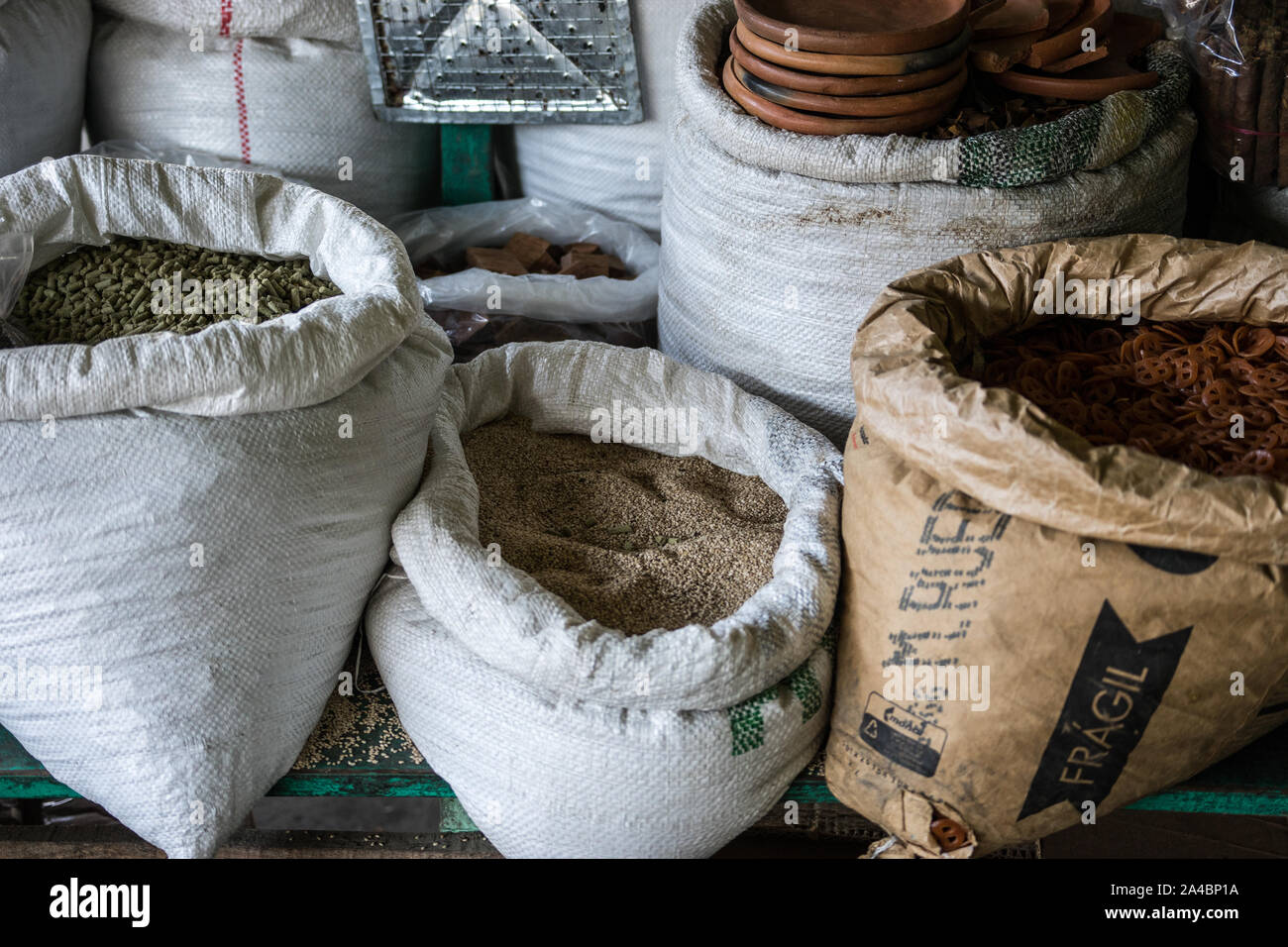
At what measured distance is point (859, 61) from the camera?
1461 mm

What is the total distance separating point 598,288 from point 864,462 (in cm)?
84

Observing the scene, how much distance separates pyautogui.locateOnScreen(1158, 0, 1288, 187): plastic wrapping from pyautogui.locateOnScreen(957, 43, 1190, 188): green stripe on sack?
0.50ft

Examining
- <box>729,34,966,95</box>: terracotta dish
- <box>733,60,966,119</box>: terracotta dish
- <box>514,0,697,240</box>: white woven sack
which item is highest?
<box>729,34,966,95</box>: terracotta dish

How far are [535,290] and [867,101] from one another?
2.18 ft

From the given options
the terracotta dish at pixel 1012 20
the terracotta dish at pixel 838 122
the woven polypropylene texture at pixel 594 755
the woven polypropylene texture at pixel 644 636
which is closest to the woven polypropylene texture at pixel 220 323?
the woven polypropylene texture at pixel 644 636

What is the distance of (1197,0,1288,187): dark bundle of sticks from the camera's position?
1604 mm

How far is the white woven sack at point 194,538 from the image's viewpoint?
115 cm

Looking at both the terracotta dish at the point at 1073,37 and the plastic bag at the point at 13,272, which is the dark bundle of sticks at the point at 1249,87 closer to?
the terracotta dish at the point at 1073,37

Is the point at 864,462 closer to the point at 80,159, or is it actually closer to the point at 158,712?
the point at 158,712

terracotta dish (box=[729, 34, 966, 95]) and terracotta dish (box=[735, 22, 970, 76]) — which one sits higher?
terracotta dish (box=[735, 22, 970, 76])

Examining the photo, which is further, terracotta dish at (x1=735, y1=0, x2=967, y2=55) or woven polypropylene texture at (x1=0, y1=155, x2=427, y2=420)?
terracotta dish at (x1=735, y1=0, x2=967, y2=55)

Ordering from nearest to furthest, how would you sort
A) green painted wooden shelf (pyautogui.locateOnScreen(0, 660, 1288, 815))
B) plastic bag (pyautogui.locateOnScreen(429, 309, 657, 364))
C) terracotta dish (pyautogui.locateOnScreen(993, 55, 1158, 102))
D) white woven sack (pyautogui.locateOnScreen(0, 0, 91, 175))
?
green painted wooden shelf (pyautogui.locateOnScreen(0, 660, 1288, 815))
terracotta dish (pyautogui.locateOnScreen(993, 55, 1158, 102))
white woven sack (pyautogui.locateOnScreen(0, 0, 91, 175))
plastic bag (pyautogui.locateOnScreen(429, 309, 657, 364))

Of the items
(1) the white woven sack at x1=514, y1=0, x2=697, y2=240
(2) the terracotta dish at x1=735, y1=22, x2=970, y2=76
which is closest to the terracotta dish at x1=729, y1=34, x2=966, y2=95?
(2) the terracotta dish at x1=735, y1=22, x2=970, y2=76

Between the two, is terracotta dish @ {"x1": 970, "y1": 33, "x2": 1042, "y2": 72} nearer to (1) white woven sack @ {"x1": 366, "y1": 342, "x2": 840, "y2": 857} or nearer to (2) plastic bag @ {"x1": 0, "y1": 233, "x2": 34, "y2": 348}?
(1) white woven sack @ {"x1": 366, "y1": 342, "x2": 840, "y2": 857}
